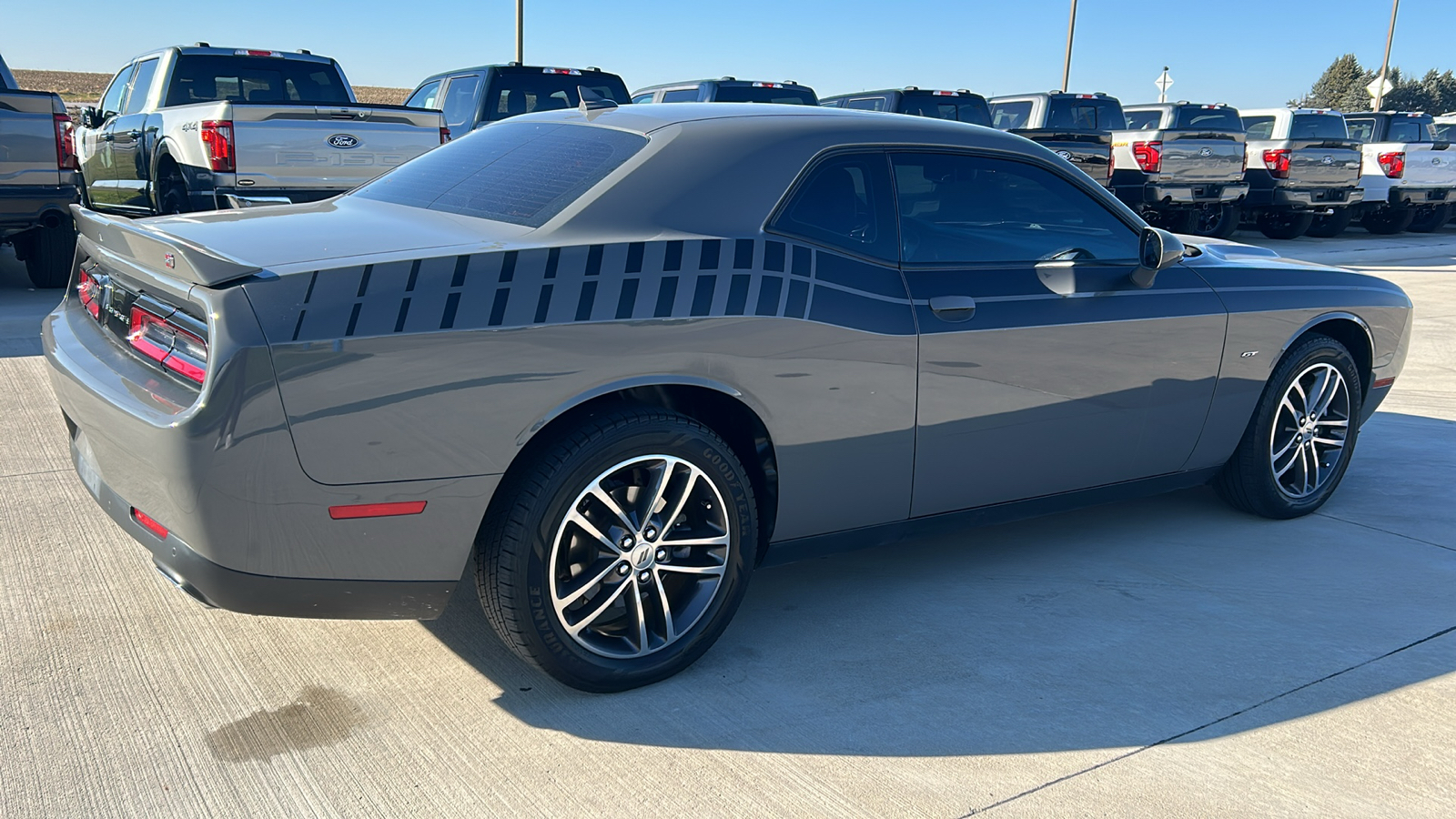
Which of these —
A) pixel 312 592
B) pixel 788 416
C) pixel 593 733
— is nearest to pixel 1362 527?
pixel 788 416

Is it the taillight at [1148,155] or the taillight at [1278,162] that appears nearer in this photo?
the taillight at [1148,155]

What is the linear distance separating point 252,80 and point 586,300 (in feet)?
30.5

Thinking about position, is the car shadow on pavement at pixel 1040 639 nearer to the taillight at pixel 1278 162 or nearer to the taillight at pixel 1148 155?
the taillight at pixel 1148 155

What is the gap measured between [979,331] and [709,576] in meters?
1.11

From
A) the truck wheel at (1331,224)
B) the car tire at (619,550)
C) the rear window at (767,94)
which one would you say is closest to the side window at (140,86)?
the rear window at (767,94)

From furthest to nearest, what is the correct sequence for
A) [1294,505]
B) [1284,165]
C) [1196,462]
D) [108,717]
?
[1284,165]
[1294,505]
[1196,462]
[108,717]

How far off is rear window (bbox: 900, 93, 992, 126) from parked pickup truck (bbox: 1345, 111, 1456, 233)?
24.9ft

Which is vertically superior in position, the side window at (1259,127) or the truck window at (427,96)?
the side window at (1259,127)

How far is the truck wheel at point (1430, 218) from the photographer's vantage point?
21312mm

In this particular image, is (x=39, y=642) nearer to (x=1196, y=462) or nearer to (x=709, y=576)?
(x=709, y=576)

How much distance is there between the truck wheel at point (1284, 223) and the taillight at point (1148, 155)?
11.1 feet

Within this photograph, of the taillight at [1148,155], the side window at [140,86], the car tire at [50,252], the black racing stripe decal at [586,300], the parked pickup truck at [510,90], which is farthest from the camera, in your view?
the taillight at [1148,155]

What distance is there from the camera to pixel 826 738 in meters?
2.90

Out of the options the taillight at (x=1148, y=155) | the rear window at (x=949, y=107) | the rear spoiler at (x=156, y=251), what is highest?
the rear window at (x=949, y=107)
